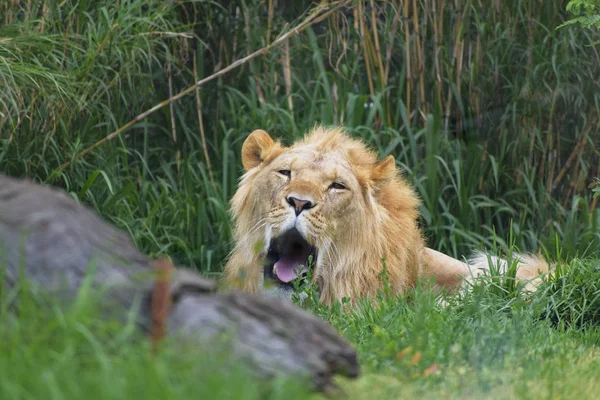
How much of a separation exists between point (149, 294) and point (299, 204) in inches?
108

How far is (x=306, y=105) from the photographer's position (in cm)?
827

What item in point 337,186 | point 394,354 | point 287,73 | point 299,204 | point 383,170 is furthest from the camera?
point 287,73

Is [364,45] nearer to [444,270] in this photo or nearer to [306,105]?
[306,105]

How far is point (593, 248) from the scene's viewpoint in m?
7.38

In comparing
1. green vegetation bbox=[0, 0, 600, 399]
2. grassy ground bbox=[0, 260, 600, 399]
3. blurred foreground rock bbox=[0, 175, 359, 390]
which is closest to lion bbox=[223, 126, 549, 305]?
grassy ground bbox=[0, 260, 600, 399]

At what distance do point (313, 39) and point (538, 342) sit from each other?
434 centimetres

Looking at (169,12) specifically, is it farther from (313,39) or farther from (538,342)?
(538,342)

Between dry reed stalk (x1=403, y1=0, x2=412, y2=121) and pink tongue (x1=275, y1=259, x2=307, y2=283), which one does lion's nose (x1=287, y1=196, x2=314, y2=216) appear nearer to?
pink tongue (x1=275, y1=259, x2=307, y2=283)

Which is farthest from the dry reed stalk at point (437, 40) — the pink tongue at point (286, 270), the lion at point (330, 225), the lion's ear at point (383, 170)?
the pink tongue at point (286, 270)

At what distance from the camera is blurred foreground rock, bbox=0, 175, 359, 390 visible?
112 inches

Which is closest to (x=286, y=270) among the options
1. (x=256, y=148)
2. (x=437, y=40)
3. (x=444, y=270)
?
(x=256, y=148)

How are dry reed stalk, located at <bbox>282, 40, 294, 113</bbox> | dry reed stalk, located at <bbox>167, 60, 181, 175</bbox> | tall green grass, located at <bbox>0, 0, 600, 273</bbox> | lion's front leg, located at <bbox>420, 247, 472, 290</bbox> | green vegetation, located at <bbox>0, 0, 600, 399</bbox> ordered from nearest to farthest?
lion's front leg, located at <bbox>420, 247, 472, 290</bbox> < green vegetation, located at <bbox>0, 0, 600, 399</bbox> < tall green grass, located at <bbox>0, 0, 600, 273</bbox> < dry reed stalk, located at <bbox>167, 60, 181, 175</bbox> < dry reed stalk, located at <bbox>282, 40, 294, 113</bbox>

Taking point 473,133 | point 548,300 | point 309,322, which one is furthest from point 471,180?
point 309,322

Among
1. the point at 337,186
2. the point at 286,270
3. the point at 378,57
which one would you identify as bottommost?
the point at 286,270
